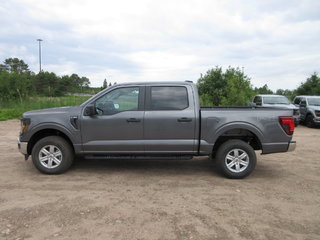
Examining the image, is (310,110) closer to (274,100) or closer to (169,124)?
(274,100)

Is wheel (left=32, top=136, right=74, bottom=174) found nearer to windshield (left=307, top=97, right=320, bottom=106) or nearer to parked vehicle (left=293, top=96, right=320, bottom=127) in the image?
parked vehicle (left=293, top=96, right=320, bottom=127)

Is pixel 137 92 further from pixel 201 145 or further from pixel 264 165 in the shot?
pixel 264 165

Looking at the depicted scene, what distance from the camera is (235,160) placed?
459 centimetres

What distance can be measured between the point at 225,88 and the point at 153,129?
42.7 ft

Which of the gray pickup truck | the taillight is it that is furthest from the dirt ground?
the taillight

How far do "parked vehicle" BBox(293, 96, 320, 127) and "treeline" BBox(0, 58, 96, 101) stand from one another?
18.0 m

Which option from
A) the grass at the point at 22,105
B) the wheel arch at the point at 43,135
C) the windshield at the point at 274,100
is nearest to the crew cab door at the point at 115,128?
the wheel arch at the point at 43,135

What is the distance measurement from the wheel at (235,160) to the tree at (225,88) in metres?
11.5

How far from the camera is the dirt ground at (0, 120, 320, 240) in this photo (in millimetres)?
2842

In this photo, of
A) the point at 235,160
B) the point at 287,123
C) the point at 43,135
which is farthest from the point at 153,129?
the point at 287,123

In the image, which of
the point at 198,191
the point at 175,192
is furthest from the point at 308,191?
the point at 175,192

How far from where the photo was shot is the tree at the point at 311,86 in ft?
81.6

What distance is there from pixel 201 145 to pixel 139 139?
3.81 feet

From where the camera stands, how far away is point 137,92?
4.73 m
